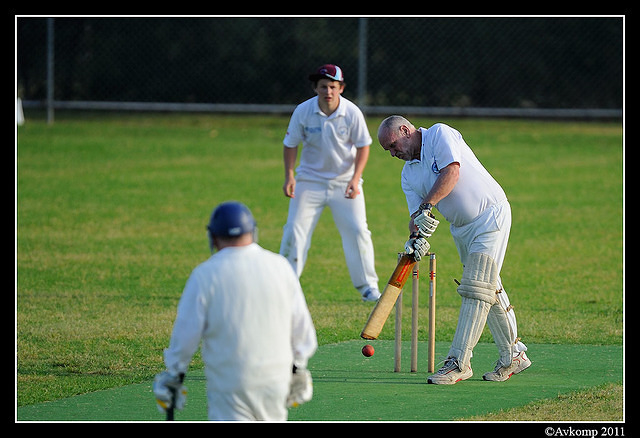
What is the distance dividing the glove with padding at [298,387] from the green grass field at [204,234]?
1.87 m

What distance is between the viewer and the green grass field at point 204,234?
8.72m

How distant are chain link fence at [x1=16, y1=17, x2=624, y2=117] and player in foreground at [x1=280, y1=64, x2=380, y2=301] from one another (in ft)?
43.9

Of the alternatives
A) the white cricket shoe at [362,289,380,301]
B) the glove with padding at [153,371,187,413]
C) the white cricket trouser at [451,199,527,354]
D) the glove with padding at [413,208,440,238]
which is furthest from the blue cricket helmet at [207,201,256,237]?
the white cricket shoe at [362,289,380,301]

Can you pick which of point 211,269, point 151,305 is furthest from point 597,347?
point 211,269

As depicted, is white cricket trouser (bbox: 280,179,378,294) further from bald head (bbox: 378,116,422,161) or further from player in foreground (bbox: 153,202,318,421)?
player in foreground (bbox: 153,202,318,421)

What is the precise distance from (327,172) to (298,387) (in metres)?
5.29

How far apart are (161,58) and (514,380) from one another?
702 inches

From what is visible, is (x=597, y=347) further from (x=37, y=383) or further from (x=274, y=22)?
(x=274, y=22)

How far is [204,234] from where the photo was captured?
14.1 meters

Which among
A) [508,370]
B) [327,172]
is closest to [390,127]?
[508,370]

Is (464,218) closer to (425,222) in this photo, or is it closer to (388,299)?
(425,222)

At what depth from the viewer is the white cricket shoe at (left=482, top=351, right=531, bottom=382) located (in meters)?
7.38

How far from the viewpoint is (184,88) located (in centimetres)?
2386

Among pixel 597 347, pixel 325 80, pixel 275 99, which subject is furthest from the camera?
pixel 275 99
